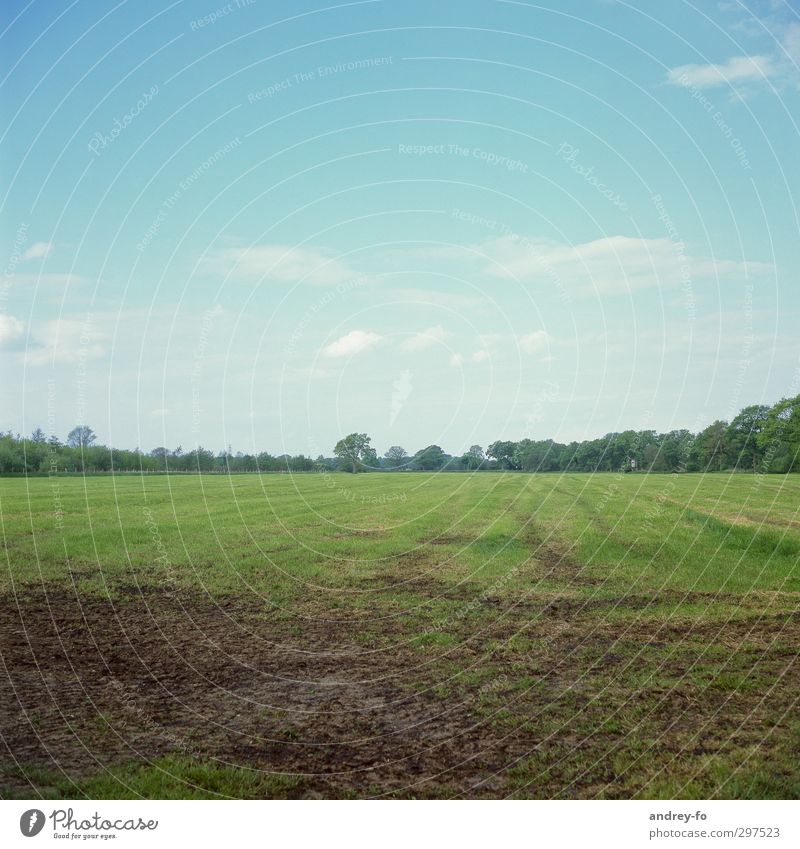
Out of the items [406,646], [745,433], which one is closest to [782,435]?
[745,433]

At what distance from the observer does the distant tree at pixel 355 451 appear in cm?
1664

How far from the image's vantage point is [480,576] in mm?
15422

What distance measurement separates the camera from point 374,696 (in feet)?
31.5

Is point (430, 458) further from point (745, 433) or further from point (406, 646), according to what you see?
point (406, 646)

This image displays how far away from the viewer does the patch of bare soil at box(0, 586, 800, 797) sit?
308 inches

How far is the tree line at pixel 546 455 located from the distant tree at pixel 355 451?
0.02 metres

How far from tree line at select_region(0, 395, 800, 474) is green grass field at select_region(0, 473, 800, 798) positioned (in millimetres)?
936
